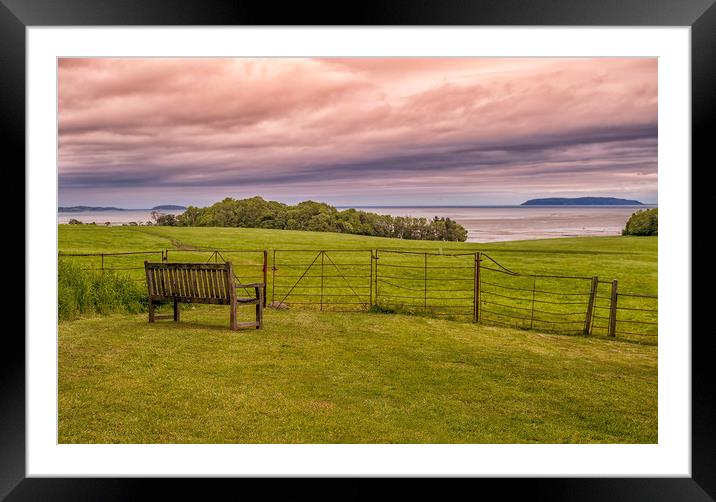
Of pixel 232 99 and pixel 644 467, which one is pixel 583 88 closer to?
pixel 232 99

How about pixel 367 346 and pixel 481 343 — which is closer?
pixel 367 346

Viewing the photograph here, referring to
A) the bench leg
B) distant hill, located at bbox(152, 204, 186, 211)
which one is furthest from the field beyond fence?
distant hill, located at bbox(152, 204, 186, 211)

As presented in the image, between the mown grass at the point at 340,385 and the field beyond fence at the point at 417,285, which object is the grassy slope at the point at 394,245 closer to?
the field beyond fence at the point at 417,285

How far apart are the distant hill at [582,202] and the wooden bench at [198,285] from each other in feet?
67.3

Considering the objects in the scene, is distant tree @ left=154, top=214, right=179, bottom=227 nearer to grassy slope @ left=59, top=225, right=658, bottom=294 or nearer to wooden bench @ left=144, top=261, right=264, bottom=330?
grassy slope @ left=59, top=225, right=658, bottom=294

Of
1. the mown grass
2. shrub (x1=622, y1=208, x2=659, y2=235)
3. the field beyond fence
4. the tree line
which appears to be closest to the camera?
the mown grass

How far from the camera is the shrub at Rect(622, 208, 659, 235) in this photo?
25203mm

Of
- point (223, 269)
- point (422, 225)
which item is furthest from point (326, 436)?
point (422, 225)

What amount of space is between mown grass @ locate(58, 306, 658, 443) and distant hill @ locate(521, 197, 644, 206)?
715 inches

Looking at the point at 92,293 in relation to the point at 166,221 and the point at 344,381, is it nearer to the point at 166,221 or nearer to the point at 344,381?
the point at 344,381

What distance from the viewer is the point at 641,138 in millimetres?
25328

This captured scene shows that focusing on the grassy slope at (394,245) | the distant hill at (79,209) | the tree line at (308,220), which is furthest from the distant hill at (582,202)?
the distant hill at (79,209)
